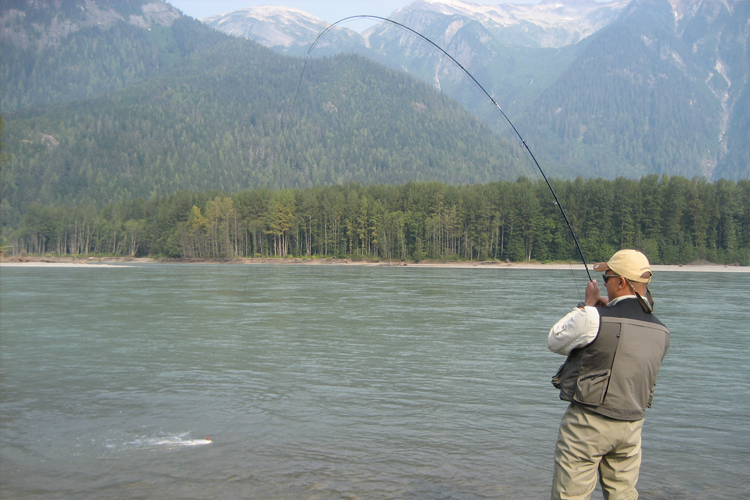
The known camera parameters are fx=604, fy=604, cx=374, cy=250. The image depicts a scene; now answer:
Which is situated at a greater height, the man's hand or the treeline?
the treeline

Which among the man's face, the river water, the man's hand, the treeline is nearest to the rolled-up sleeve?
the man's hand

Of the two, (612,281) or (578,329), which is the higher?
(612,281)

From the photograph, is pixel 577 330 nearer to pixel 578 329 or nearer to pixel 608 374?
pixel 578 329

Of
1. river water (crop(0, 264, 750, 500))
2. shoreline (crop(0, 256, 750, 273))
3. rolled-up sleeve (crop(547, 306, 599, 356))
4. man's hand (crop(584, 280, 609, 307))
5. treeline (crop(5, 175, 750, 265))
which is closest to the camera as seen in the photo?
rolled-up sleeve (crop(547, 306, 599, 356))

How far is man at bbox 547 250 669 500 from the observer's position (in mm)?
4074

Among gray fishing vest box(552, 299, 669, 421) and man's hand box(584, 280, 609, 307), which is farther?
man's hand box(584, 280, 609, 307)

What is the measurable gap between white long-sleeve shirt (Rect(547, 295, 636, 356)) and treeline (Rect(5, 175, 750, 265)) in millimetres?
80905

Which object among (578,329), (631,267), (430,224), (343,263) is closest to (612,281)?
(631,267)

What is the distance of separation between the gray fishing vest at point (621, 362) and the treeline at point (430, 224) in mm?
80746

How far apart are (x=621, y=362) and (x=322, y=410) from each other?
22.0 feet

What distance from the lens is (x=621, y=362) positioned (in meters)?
4.11

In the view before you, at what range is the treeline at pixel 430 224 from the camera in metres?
79.8

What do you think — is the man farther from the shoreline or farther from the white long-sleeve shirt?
the shoreline

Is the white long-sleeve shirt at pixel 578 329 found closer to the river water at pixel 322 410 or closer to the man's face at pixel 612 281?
the man's face at pixel 612 281
